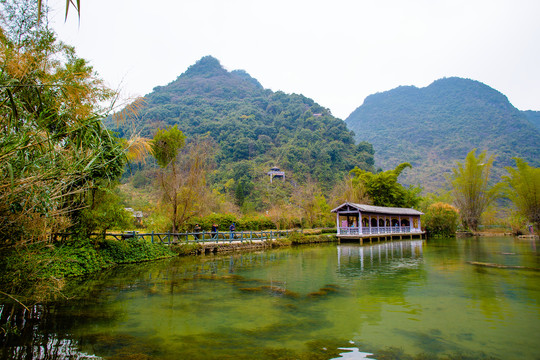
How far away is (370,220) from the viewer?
27953mm

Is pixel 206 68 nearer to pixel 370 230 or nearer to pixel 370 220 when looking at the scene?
pixel 370 220

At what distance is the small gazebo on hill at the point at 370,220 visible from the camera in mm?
25975

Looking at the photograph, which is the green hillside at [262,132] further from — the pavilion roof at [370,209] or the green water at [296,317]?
the green water at [296,317]

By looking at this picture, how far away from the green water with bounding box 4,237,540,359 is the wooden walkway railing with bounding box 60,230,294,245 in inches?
202

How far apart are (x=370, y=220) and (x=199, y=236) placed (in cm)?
1584

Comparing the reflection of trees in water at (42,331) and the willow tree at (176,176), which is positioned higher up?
the willow tree at (176,176)

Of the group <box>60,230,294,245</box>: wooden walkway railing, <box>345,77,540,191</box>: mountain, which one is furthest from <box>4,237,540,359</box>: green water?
<box>345,77,540,191</box>: mountain

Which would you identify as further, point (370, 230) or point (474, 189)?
point (474, 189)

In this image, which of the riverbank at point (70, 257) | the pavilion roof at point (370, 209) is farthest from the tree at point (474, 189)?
the riverbank at point (70, 257)

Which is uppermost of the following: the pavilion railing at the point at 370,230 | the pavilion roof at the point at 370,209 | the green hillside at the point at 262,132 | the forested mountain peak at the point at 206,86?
the forested mountain peak at the point at 206,86

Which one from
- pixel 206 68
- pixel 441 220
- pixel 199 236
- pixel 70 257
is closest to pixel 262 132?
pixel 441 220

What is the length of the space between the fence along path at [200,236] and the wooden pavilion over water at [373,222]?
533cm

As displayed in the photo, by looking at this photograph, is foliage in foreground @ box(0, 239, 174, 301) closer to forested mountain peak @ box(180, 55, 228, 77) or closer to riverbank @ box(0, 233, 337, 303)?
riverbank @ box(0, 233, 337, 303)

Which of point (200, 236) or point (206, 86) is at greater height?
point (206, 86)
